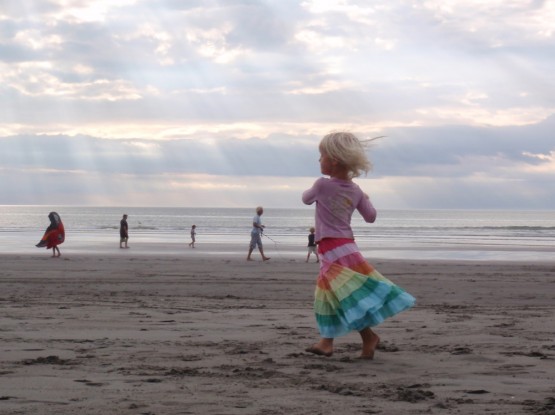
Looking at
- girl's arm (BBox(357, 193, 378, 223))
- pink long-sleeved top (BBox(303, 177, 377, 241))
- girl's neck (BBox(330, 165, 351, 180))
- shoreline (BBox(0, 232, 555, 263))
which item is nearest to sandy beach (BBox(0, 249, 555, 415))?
pink long-sleeved top (BBox(303, 177, 377, 241))

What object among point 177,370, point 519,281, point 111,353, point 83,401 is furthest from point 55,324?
point 519,281

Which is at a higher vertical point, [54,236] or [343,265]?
[343,265]

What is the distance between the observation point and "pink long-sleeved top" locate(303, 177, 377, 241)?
639cm

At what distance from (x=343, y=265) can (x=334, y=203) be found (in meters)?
0.50

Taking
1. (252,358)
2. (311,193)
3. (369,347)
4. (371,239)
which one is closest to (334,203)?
(311,193)

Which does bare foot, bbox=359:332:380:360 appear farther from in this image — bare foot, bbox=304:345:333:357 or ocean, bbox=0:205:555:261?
ocean, bbox=0:205:555:261

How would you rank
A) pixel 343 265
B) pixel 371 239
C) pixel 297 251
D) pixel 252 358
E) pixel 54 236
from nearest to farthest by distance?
pixel 252 358 → pixel 343 265 → pixel 54 236 → pixel 297 251 → pixel 371 239

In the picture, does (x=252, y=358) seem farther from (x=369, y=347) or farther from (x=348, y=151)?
(x=348, y=151)

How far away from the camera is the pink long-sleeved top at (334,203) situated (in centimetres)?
639

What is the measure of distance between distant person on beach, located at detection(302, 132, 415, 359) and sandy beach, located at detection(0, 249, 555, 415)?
265mm

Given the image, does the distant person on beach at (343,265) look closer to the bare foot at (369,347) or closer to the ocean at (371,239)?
the bare foot at (369,347)

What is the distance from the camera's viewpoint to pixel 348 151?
633 cm

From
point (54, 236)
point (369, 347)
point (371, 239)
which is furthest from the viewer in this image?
point (371, 239)

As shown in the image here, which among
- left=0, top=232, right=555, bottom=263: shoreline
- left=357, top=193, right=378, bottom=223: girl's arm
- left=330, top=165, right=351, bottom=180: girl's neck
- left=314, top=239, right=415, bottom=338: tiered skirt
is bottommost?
left=0, top=232, right=555, bottom=263: shoreline
